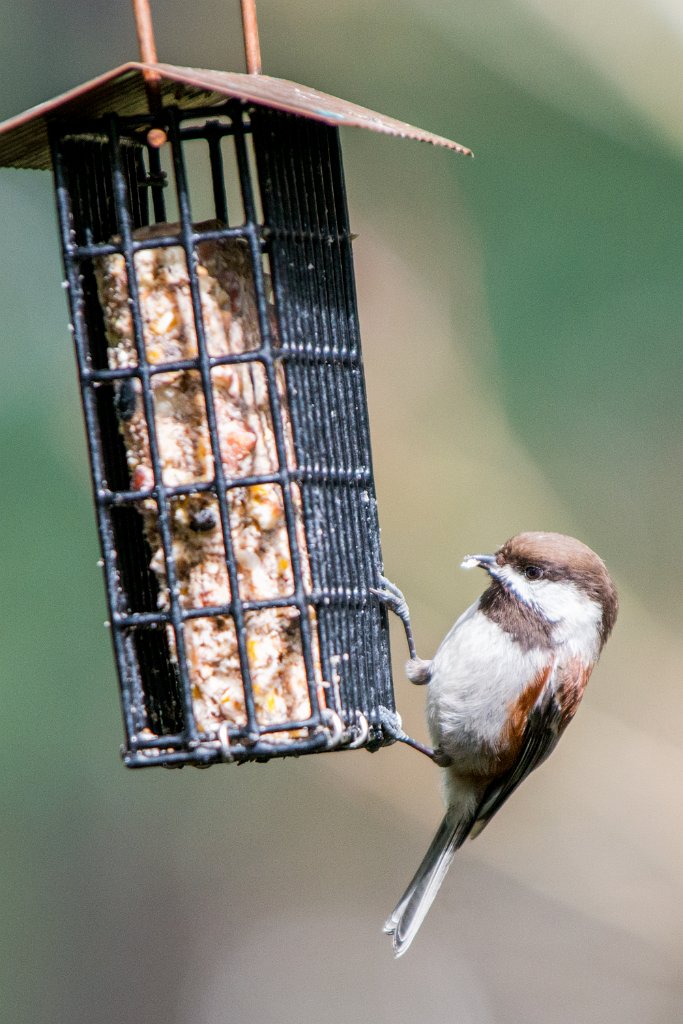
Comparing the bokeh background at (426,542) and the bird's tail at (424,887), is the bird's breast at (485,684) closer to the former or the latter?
the bird's tail at (424,887)

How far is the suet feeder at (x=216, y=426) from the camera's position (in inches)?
158

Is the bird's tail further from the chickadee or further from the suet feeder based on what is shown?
the suet feeder

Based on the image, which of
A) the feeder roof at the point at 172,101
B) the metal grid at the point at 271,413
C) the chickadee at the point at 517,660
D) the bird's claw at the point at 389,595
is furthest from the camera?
the chickadee at the point at 517,660

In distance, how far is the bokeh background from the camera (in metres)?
9.21

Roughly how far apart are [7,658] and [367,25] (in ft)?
17.8

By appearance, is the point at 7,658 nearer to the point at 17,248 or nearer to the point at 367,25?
the point at 17,248

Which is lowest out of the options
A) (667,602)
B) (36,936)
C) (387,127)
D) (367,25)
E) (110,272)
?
(36,936)

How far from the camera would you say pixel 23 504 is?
9570mm

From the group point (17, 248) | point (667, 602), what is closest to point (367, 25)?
point (17, 248)

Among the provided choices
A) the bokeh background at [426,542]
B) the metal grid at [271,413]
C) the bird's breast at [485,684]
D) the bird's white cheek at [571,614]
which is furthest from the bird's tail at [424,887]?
the bokeh background at [426,542]

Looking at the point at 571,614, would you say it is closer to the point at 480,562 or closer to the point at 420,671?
the point at 480,562

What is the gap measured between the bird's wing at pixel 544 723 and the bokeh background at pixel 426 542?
11.7 ft

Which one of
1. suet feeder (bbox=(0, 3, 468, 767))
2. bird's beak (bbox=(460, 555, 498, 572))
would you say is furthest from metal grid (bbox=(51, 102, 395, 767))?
bird's beak (bbox=(460, 555, 498, 572))

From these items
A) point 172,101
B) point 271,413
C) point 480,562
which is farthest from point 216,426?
point 480,562
